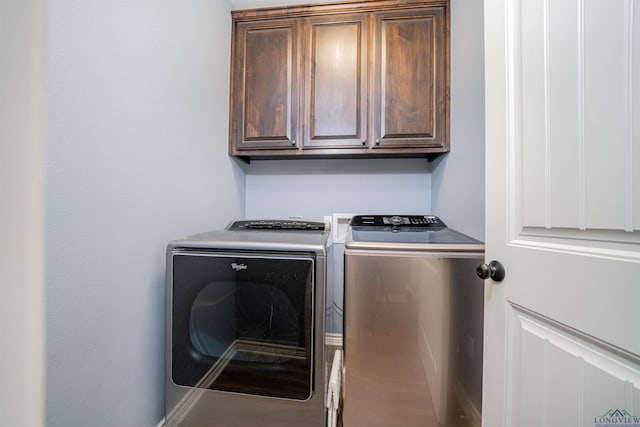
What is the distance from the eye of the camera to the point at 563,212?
0.52 m

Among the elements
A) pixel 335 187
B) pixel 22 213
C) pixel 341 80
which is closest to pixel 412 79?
pixel 341 80

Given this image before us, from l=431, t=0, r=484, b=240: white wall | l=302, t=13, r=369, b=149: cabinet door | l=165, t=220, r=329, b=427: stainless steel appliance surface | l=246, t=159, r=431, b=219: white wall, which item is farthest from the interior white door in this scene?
l=246, t=159, r=431, b=219: white wall

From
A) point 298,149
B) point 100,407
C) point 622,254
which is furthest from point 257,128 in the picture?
point 622,254

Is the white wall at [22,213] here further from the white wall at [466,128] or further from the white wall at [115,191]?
the white wall at [466,128]

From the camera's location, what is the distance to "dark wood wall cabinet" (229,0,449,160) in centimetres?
134

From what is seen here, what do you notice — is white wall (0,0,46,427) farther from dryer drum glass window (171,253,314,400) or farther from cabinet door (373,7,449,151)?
cabinet door (373,7,449,151)

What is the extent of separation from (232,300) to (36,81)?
816mm

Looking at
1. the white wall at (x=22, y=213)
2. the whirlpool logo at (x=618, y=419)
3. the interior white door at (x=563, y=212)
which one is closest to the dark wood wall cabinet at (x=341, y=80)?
the interior white door at (x=563, y=212)

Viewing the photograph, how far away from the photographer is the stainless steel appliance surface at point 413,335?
0.80 meters

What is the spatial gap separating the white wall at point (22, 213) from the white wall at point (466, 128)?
55.9 inches

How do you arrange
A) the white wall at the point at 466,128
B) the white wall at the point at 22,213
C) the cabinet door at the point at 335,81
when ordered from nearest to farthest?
1. the white wall at the point at 22,213
2. the white wall at the point at 466,128
3. the cabinet door at the point at 335,81

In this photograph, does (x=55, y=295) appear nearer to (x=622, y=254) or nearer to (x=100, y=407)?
(x=100, y=407)

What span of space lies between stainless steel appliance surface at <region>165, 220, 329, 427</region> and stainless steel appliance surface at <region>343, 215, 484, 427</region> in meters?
0.14

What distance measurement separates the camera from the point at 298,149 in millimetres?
1462
